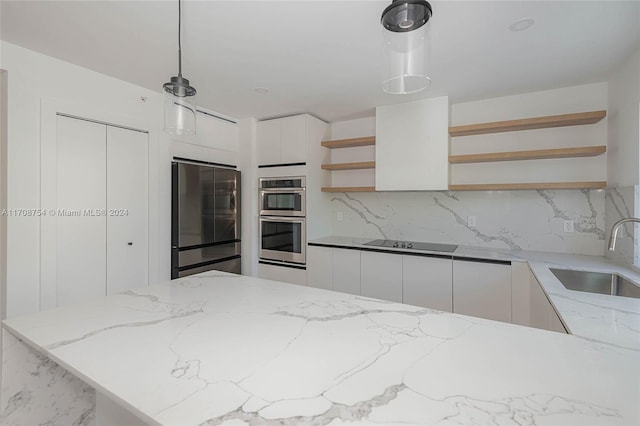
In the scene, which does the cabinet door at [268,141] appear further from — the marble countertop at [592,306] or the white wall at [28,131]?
the marble countertop at [592,306]

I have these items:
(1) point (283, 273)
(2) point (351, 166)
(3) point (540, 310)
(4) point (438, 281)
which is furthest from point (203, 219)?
(3) point (540, 310)

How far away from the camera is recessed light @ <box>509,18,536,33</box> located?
5.51 ft

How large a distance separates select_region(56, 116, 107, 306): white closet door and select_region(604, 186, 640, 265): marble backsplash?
12.8 feet

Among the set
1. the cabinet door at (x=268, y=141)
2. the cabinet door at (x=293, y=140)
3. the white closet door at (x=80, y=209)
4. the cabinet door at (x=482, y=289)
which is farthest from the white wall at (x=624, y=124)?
the white closet door at (x=80, y=209)

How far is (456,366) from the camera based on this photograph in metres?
0.79

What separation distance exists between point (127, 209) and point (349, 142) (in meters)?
2.35

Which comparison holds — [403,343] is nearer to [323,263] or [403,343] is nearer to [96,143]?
[323,263]

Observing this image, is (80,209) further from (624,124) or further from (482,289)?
(624,124)

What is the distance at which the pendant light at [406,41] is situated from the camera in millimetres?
1068

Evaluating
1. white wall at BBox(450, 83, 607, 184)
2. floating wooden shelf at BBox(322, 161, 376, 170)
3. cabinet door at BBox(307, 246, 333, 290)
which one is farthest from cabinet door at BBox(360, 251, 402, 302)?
white wall at BBox(450, 83, 607, 184)

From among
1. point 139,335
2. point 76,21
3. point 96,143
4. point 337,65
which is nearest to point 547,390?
point 139,335

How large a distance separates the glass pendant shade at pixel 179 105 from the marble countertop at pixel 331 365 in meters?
0.82

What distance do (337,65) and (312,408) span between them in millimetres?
2227

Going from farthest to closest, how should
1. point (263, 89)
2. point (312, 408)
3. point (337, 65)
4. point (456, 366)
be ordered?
point (263, 89)
point (337, 65)
point (456, 366)
point (312, 408)
